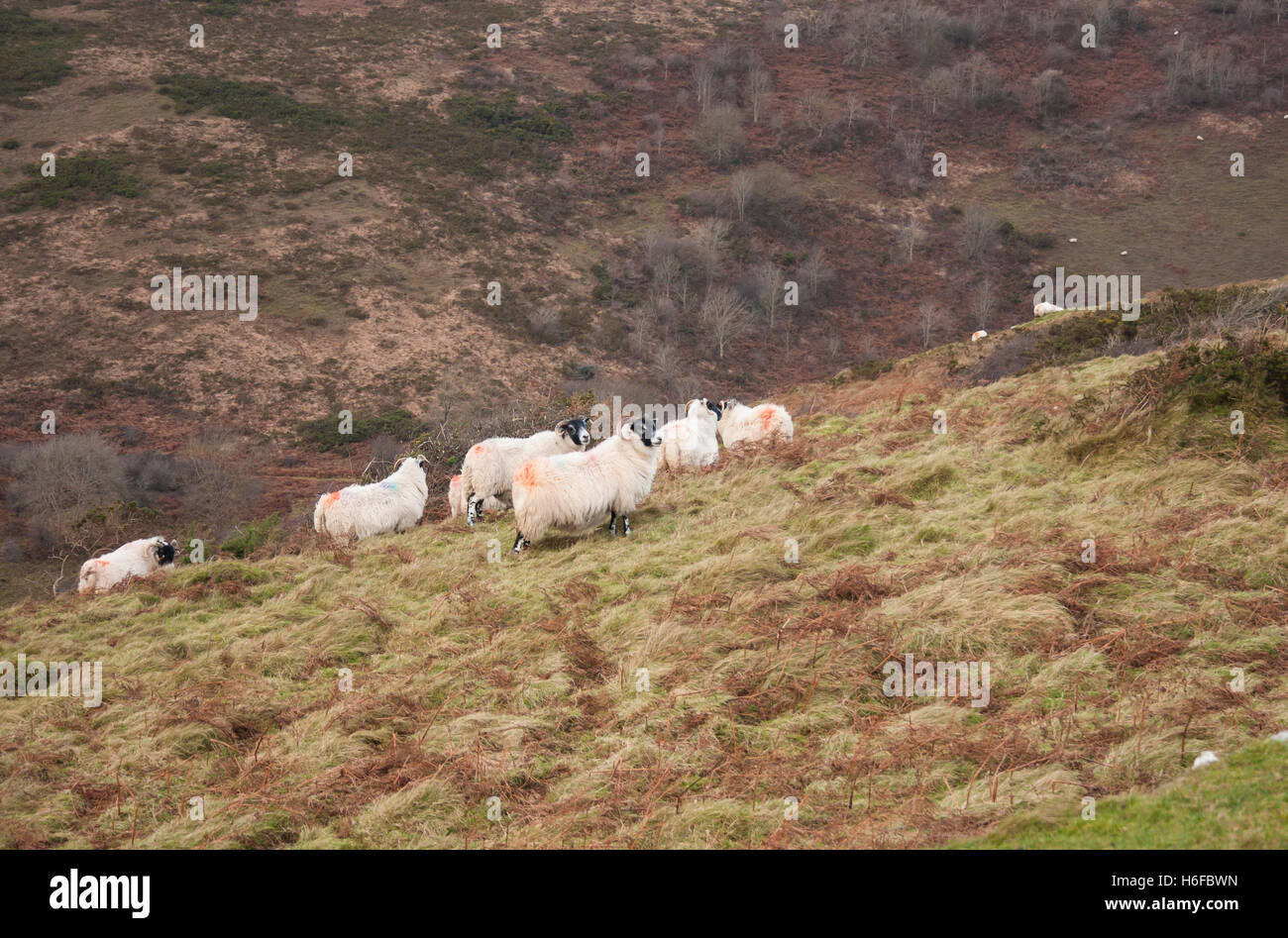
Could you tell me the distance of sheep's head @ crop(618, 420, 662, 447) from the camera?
12.7 meters

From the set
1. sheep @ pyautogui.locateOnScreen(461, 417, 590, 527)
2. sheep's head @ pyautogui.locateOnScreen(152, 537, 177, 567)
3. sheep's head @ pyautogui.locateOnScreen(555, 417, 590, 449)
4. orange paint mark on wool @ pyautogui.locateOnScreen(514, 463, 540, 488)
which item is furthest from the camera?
sheep's head @ pyautogui.locateOnScreen(152, 537, 177, 567)

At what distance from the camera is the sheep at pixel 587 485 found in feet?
40.0

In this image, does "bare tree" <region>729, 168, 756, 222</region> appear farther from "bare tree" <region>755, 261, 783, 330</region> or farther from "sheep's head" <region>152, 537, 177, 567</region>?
"sheep's head" <region>152, 537, 177, 567</region>

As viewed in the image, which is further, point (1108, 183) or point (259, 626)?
point (1108, 183)

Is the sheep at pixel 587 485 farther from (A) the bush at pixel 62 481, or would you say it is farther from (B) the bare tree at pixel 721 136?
(B) the bare tree at pixel 721 136

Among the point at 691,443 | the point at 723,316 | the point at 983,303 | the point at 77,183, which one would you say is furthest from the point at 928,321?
the point at 77,183

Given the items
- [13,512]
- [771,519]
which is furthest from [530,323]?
[771,519]

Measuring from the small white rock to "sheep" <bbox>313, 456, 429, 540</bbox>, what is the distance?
42.1ft

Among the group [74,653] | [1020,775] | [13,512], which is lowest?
[13,512]

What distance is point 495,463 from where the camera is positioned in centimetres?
1549

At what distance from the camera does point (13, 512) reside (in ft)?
95.5

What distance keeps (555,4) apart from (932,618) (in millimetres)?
75779

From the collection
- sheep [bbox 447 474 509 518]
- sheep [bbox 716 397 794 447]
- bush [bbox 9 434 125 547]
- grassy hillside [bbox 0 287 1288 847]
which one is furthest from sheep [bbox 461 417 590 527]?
bush [bbox 9 434 125 547]

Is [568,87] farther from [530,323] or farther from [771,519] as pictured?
[771,519]
